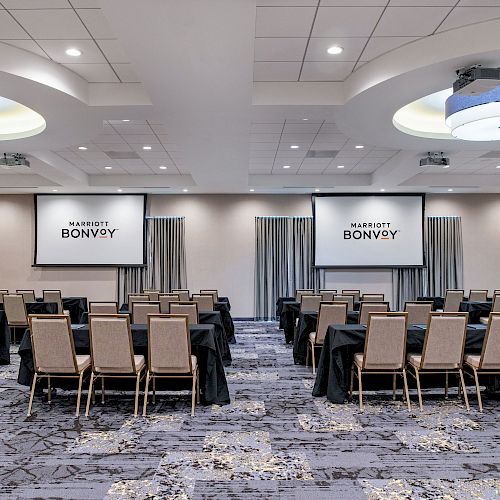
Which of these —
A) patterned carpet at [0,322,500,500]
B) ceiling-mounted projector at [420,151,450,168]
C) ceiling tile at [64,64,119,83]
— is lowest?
patterned carpet at [0,322,500,500]

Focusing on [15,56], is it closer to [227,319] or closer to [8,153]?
[8,153]

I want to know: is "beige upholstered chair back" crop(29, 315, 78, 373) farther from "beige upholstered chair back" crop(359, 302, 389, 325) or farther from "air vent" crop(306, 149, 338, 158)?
"air vent" crop(306, 149, 338, 158)

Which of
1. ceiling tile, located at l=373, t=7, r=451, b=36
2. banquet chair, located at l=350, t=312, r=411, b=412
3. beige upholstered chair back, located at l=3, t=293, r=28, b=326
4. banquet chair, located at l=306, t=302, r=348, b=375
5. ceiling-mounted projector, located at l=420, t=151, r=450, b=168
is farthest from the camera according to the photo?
beige upholstered chair back, located at l=3, t=293, r=28, b=326

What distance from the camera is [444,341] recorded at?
17.4 ft

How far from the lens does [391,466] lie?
383 cm

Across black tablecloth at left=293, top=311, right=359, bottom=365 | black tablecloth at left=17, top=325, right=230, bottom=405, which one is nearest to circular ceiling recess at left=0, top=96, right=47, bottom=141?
black tablecloth at left=17, top=325, right=230, bottom=405

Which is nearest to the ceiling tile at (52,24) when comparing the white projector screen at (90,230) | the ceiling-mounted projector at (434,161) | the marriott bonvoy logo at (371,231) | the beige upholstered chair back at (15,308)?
the beige upholstered chair back at (15,308)

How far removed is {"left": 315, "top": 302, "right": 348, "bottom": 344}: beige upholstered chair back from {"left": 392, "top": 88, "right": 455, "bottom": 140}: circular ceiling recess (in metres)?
2.80

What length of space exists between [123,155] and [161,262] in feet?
14.5

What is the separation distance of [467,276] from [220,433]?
11.8 m

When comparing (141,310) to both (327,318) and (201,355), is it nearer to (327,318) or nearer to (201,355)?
(201,355)

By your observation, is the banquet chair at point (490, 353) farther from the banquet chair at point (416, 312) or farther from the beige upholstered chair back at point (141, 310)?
the beige upholstered chair back at point (141, 310)

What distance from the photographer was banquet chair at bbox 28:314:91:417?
16.6ft

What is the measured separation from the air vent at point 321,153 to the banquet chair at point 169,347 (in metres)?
5.99
